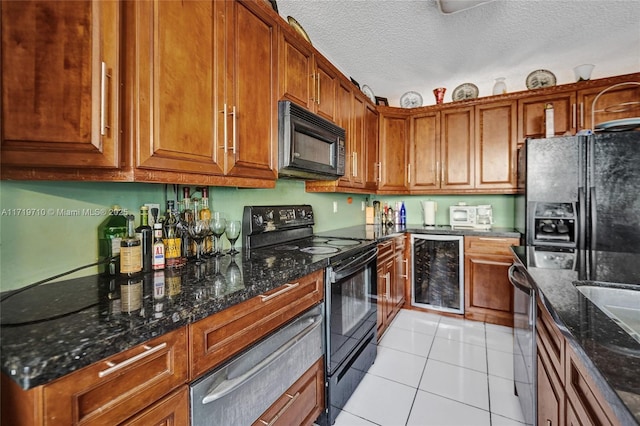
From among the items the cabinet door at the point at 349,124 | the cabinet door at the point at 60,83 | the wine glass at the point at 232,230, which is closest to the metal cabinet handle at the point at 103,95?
the cabinet door at the point at 60,83

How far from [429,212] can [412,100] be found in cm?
139

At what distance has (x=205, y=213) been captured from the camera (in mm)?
1538

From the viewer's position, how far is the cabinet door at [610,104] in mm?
2537

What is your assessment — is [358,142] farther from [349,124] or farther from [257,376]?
[257,376]

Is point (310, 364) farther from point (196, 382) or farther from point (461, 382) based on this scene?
point (461, 382)

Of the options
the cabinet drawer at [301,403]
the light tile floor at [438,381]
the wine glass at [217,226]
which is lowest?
the light tile floor at [438,381]

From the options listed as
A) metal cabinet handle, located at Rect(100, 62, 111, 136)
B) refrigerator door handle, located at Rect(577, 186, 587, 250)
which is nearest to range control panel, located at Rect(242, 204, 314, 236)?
metal cabinet handle, located at Rect(100, 62, 111, 136)

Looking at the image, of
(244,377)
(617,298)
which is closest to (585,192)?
(617,298)

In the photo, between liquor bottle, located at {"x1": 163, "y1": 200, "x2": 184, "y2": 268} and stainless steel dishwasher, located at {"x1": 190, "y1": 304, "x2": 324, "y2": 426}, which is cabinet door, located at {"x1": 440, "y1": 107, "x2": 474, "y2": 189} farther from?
liquor bottle, located at {"x1": 163, "y1": 200, "x2": 184, "y2": 268}

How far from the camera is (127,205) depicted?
1.28 metres

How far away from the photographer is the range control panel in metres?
1.83

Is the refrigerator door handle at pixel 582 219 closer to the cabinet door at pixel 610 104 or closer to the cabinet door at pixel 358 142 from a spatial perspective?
the cabinet door at pixel 610 104

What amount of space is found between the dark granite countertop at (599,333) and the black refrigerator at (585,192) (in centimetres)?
114

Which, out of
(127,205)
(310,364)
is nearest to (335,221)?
(310,364)
